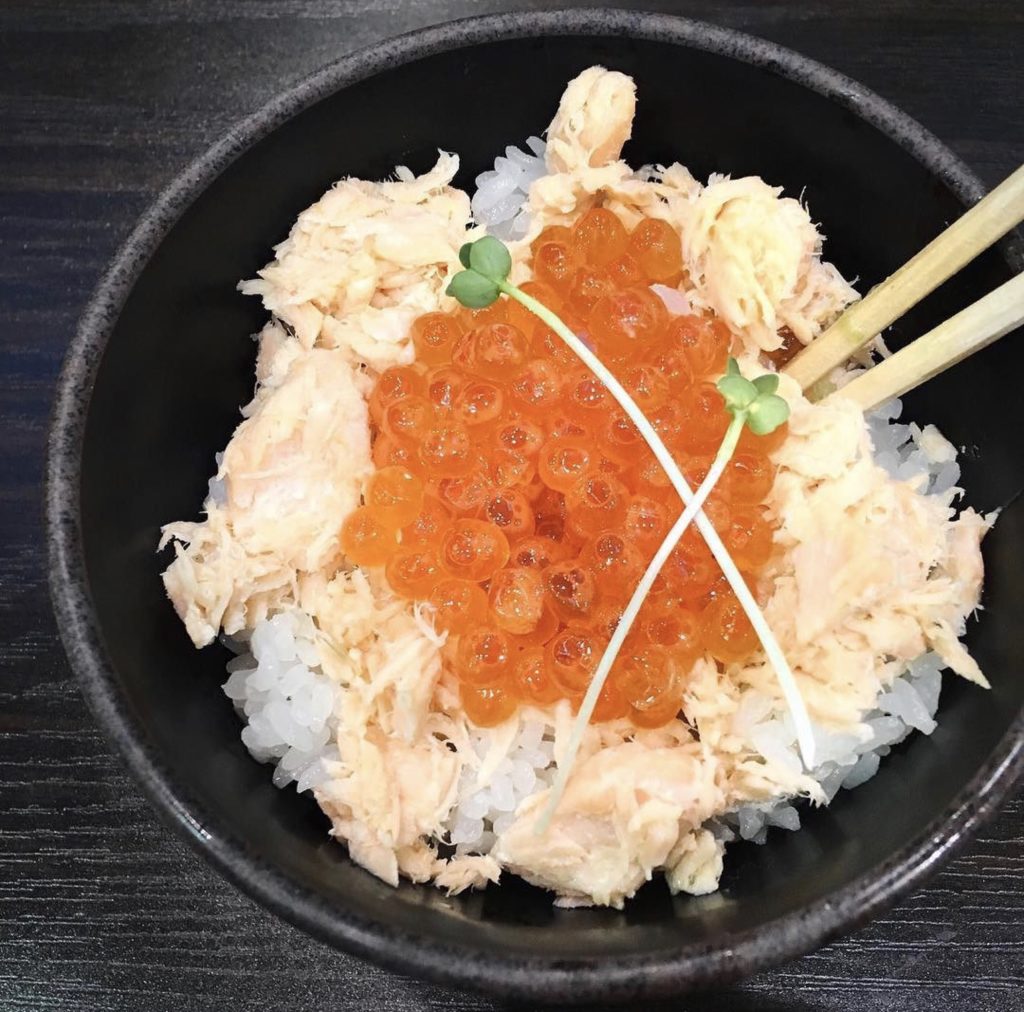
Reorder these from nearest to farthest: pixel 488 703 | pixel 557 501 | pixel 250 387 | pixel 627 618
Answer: pixel 627 618 < pixel 488 703 < pixel 557 501 < pixel 250 387

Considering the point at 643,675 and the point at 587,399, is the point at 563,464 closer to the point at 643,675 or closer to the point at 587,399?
the point at 587,399

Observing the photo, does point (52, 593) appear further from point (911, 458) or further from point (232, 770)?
point (911, 458)

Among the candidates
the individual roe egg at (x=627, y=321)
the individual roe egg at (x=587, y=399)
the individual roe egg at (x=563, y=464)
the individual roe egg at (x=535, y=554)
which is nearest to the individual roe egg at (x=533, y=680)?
the individual roe egg at (x=535, y=554)

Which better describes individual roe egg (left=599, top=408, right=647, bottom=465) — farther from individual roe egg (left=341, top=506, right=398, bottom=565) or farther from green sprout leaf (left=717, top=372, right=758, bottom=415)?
individual roe egg (left=341, top=506, right=398, bottom=565)

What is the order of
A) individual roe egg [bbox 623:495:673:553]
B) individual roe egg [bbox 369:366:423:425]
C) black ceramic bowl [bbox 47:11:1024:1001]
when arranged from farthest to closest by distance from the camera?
individual roe egg [bbox 369:366:423:425] < individual roe egg [bbox 623:495:673:553] < black ceramic bowl [bbox 47:11:1024:1001]

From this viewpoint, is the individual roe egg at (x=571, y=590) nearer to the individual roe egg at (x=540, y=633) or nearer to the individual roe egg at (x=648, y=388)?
the individual roe egg at (x=540, y=633)

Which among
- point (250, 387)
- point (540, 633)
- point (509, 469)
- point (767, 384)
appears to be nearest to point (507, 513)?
point (509, 469)

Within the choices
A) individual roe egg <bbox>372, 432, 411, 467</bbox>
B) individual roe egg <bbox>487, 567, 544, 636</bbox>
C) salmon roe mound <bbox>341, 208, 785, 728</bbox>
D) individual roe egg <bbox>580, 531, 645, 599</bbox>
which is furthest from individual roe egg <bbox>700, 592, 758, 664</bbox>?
individual roe egg <bbox>372, 432, 411, 467</bbox>
